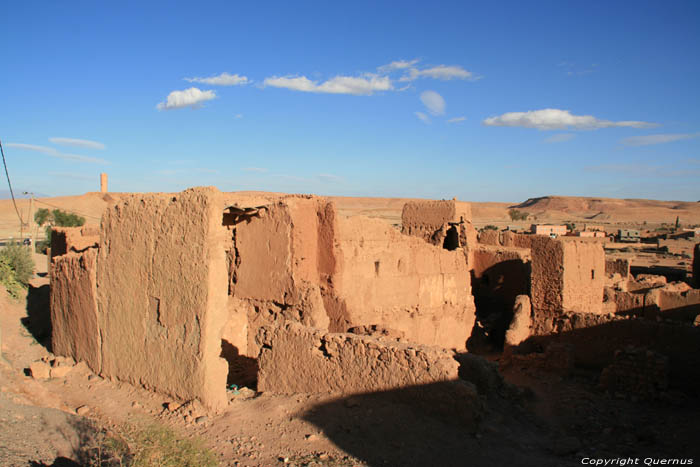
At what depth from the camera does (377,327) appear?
8.53 meters

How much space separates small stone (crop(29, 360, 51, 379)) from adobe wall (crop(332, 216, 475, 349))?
14.8ft

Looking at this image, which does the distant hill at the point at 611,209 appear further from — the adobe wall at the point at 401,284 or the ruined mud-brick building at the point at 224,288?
the ruined mud-brick building at the point at 224,288

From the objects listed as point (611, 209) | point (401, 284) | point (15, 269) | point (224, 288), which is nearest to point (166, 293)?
point (224, 288)

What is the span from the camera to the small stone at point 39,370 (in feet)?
22.7

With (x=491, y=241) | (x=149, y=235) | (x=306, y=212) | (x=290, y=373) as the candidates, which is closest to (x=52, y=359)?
(x=149, y=235)

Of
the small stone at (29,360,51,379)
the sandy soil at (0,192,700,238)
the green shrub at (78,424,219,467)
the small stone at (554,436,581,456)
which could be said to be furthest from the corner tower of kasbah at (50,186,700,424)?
the sandy soil at (0,192,700,238)

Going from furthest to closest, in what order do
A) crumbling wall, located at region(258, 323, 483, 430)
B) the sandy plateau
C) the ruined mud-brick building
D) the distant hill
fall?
1. the distant hill
2. the ruined mud-brick building
3. crumbling wall, located at region(258, 323, 483, 430)
4. the sandy plateau

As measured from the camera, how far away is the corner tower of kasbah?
6.06 m

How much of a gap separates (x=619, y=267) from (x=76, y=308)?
17.6 m

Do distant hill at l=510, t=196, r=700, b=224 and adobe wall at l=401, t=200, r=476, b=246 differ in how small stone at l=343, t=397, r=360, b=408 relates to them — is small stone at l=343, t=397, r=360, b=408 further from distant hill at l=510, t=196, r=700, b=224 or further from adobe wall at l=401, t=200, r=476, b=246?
distant hill at l=510, t=196, r=700, b=224

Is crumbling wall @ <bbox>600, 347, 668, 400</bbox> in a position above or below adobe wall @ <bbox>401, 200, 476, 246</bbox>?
below

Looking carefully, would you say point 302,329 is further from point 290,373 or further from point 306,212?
point 306,212

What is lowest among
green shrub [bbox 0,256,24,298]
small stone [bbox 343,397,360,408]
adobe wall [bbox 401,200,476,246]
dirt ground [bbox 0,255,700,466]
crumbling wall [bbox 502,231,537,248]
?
dirt ground [bbox 0,255,700,466]

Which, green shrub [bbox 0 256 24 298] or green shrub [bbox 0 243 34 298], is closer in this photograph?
green shrub [bbox 0 256 24 298]
